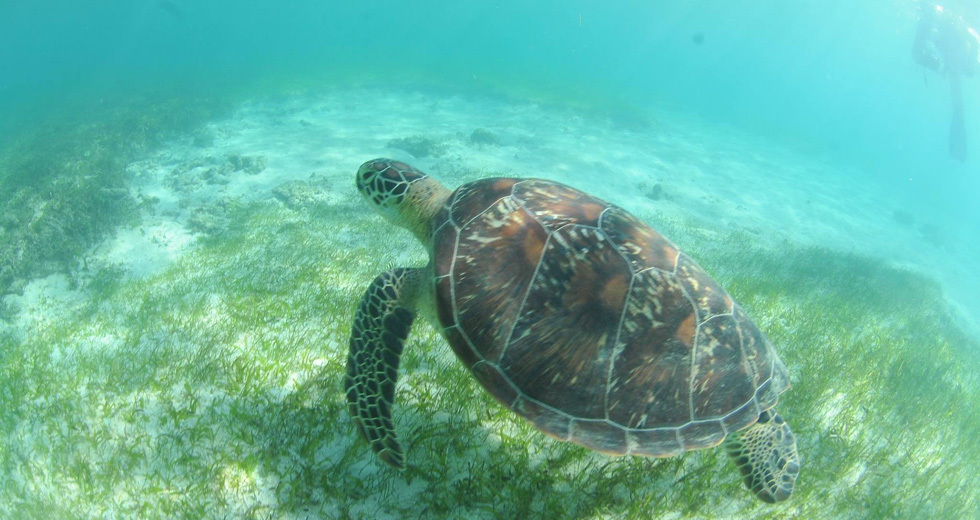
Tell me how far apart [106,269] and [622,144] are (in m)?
22.5

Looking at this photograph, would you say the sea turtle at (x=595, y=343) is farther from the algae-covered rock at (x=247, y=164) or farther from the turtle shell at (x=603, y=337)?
the algae-covered rock at (x=247, y=164)

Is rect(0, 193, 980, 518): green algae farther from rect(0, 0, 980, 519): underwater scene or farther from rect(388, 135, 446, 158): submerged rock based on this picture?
rect(388, 135, 446, 158): submerged rock

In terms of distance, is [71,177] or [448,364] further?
[71,177]

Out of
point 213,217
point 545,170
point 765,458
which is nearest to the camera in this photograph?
point 765,458

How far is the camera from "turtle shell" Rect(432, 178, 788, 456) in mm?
2465

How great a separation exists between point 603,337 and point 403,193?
8.38 feet

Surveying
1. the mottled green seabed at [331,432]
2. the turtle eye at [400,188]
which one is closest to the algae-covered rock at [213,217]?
the mottled green seabed at [331,432]

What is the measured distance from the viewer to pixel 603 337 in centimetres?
252

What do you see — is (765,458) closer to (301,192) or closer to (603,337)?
(603,337)

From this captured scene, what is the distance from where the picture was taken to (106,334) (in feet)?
17.9

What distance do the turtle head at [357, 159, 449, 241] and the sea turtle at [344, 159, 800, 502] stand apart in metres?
0.88

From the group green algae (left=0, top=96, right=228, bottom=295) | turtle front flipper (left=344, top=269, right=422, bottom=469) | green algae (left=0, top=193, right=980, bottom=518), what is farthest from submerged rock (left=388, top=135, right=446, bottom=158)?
turtle front flipper (left=344, top=269, right=422, bottom=469)

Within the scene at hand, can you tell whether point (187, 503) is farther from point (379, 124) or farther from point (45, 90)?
point (45, 90)

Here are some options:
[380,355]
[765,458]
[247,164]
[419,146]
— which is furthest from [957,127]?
[247,164]
